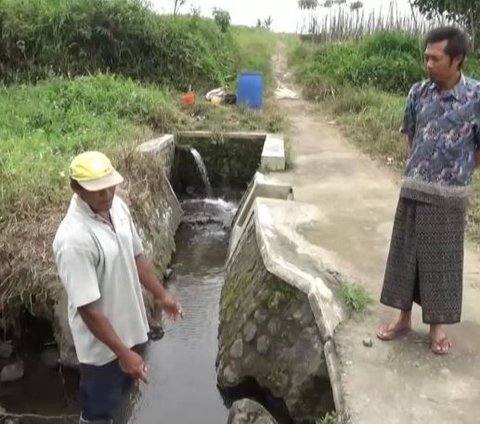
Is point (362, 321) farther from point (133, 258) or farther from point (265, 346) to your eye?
point (133, 258)

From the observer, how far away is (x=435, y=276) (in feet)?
13.1

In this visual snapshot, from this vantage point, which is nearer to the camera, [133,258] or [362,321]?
[133,258]

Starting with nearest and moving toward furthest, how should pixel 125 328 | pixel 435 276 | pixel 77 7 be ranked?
pixel 125 328 → pixel 435 276 → pixel 77 7

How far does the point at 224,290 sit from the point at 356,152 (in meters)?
4.13

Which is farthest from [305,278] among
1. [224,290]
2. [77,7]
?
[77,7]

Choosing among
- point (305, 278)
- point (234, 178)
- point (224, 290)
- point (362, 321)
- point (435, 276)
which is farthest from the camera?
point (234, 178)

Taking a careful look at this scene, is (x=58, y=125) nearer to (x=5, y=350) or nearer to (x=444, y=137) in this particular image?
(x=5, y=350)

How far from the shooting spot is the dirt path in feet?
11.8

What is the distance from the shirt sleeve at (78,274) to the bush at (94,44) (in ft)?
34.0

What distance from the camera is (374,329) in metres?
4.36

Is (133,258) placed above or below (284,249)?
above

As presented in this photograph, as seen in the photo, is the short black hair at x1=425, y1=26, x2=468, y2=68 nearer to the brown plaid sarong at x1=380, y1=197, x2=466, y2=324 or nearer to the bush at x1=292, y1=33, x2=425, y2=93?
the brown plaid sarong at x1=380, y1=197, x2=466, y2=324

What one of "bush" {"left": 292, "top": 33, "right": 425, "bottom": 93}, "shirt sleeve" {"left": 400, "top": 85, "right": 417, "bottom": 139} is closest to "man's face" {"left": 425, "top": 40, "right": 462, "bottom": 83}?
"shirt sleeve" {"left": 400, "top": 85, "right": 417, "bottom": 139}

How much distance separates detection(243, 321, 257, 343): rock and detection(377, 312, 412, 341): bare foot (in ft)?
3.50
